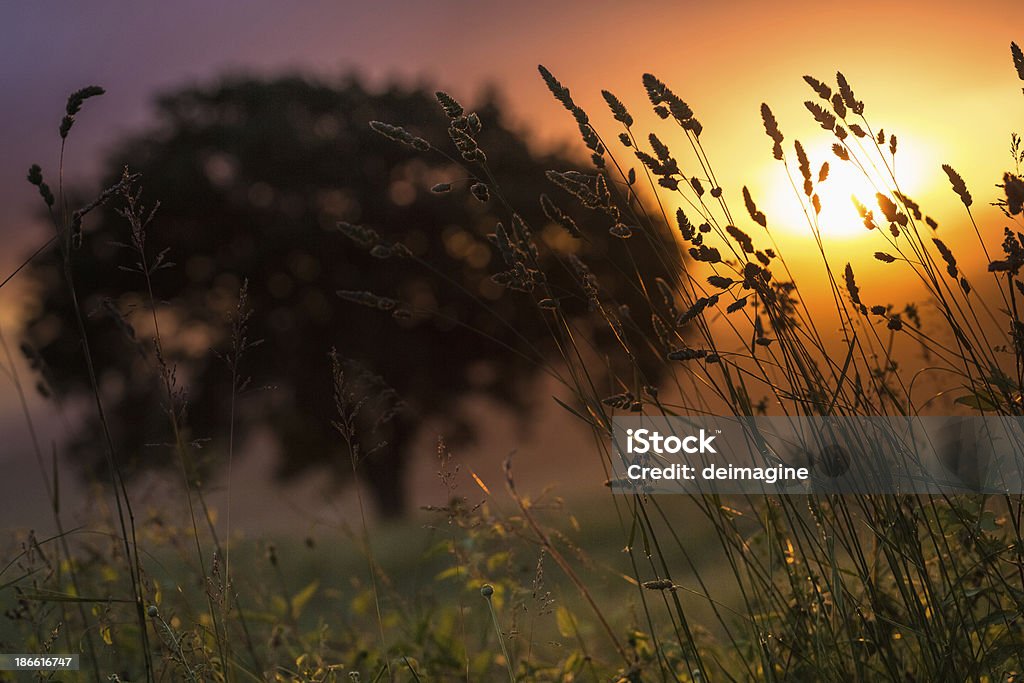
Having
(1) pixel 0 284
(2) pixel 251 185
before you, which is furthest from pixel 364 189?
(1) pixel 0 284

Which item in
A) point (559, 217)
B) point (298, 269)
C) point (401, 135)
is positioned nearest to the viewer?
point (401, 135)

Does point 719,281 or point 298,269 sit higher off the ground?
point 298,269

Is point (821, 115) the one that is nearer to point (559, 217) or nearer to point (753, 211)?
point (753, 211)

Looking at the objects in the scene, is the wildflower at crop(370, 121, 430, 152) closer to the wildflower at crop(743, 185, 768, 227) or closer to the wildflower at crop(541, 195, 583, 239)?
the wildflower at crop(541, 195, 583, 239)

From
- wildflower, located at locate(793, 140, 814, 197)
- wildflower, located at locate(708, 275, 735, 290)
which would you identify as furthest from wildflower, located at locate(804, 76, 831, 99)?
wildflower, located at locate(708, 275, 735, 290)

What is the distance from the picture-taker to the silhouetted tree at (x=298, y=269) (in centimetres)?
1131

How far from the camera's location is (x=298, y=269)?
11609mm

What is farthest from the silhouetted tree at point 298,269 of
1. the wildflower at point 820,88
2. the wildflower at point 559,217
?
→ the wildflower at point 559,217

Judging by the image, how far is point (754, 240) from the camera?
1.84m

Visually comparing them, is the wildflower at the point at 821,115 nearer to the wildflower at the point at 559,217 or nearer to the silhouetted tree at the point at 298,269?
the wildflower at the point at 559,217

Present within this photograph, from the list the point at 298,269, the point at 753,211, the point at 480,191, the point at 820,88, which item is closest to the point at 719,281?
the point at 753,211

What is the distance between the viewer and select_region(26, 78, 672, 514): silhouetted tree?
11.3m

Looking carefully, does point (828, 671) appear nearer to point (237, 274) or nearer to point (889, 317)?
point (889, 317)

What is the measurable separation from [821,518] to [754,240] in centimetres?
64
